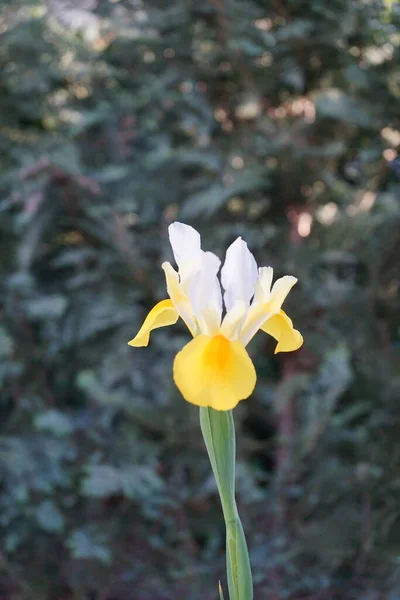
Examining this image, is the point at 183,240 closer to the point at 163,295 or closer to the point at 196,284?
the point at 196,284

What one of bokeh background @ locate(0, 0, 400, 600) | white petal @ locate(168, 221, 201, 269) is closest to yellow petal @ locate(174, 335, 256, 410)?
white petal @ locate(168, 221, 201, 269)

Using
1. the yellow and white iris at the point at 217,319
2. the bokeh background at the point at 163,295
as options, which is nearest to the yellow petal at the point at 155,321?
the yellow and white iris at the point at 217,319

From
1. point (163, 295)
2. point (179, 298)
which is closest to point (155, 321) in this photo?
point (179, 298)

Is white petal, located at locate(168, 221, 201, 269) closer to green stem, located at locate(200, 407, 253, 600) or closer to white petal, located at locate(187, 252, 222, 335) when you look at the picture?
white petal, located at locate(187, 252, 222, 335)

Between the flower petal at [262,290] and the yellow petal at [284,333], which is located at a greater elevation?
the flower petal at [262,290]

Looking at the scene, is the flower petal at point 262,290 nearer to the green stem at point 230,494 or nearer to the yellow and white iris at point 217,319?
the yellow and white iris at point 217,319

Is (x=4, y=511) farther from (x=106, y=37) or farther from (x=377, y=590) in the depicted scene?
(x=106, y=37)

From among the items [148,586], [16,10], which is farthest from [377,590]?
[16,10]
